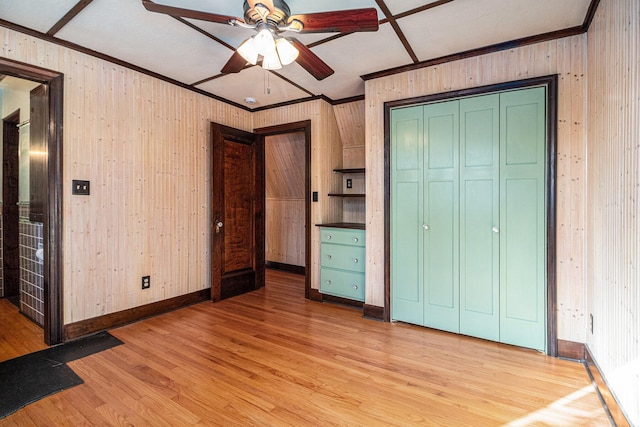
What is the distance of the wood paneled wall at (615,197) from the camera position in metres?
1.48

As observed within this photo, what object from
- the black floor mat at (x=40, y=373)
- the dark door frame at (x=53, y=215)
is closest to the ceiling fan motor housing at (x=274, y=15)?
the dark door frame at (x=53, y=215)

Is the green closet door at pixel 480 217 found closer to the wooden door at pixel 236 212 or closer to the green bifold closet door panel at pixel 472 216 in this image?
the green bifold closet door panel at pixel 472 216

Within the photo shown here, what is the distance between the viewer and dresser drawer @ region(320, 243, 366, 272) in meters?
3.45

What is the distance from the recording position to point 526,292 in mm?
2465

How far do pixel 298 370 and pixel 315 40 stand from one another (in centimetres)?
253

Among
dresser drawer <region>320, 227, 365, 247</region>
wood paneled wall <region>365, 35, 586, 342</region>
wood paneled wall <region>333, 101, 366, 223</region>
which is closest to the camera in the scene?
wood paneled wall <region>365, 35, 586, 342</region>

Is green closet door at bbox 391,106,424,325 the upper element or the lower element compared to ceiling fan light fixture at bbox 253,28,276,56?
lower

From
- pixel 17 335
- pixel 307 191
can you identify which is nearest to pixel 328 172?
pixel 307 191

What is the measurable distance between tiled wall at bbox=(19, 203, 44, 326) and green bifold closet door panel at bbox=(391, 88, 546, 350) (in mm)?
3338

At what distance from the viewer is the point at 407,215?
2.97 meters

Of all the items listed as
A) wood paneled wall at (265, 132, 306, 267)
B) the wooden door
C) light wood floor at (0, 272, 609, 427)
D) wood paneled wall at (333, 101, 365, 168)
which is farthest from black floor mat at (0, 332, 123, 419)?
wood paneled wall at (333, 101, 365, 168)

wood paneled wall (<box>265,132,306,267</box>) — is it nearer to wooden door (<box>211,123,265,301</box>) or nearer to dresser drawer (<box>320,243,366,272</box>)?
wooden door (<box>211,123,265,301</box>)

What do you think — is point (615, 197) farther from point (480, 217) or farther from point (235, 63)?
point (235, 63)

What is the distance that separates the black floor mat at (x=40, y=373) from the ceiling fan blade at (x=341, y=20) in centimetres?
269
